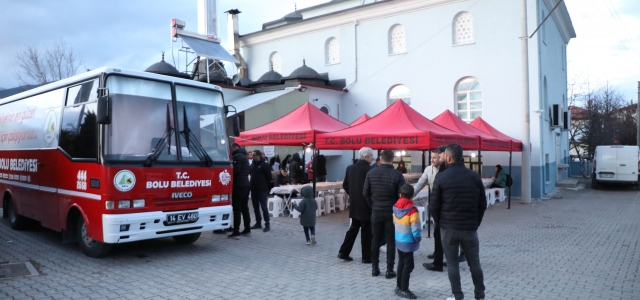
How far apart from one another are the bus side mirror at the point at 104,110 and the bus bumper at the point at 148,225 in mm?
1360

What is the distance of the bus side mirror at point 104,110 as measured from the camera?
6.60 metres

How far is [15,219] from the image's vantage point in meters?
10.1

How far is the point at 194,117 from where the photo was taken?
7.84 meters

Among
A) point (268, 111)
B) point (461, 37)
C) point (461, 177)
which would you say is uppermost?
point (461, 37)

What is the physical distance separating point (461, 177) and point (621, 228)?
28.1 ft

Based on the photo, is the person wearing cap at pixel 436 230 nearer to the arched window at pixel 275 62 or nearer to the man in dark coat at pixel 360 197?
Result: the man in dark coat at pixel 360 197

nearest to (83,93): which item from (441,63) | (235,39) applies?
(441,63)

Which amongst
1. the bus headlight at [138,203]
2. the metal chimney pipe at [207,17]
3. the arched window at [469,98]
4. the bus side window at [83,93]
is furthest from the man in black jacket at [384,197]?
the metal chimney pipe at [207,17]

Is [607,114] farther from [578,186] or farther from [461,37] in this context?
[461,37]

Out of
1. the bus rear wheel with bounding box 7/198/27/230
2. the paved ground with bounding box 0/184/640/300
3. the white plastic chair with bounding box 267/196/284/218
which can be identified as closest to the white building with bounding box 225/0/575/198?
the white plastic chair with bounding box 267/196/284/218

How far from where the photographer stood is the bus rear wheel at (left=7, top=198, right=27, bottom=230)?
33.0 ft

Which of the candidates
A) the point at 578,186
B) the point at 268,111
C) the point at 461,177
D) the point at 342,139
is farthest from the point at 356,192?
the point at 578,186

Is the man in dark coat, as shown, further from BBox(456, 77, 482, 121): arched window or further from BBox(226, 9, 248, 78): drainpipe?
BBox(226, 9, 248, 78): drainpipe

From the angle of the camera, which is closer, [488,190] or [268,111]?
[488,190]
